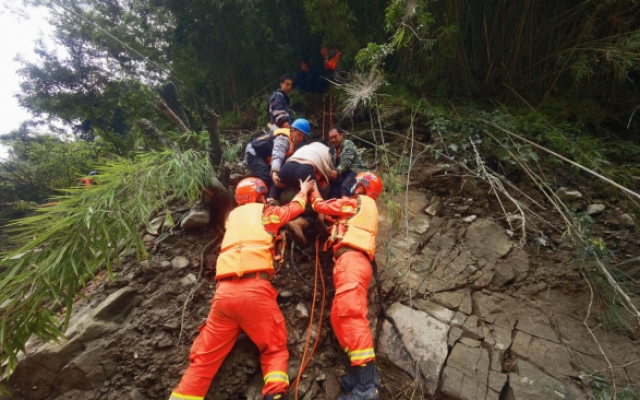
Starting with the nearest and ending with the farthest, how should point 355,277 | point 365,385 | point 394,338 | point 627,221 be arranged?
point 365,385, point 355,277, point 394,338, point 627,221

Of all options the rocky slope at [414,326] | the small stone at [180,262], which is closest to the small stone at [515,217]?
the rocky slope at [414,326]

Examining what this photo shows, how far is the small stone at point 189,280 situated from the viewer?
9.41ft

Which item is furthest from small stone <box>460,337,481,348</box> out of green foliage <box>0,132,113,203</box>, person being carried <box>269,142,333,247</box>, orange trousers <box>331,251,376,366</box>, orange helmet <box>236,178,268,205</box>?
green foliage <box>0,132,113,203</box>

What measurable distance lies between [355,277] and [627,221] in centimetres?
295

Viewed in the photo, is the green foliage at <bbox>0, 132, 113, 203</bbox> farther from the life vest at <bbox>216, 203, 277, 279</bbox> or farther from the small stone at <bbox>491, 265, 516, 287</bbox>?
the small stone at <bbox>491, 265, 516, 287</bbox>

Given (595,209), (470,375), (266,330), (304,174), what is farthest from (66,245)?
(595,209)

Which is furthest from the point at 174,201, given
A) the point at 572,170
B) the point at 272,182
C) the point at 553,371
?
the point at 572,170

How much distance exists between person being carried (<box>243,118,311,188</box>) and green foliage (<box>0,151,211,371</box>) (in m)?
1.25

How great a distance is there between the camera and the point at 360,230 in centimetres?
262

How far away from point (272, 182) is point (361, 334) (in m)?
2.15

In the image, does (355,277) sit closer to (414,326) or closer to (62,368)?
(414,326)

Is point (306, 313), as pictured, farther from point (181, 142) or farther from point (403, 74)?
point (403, 74)

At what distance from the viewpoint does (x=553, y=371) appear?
83.4 inches

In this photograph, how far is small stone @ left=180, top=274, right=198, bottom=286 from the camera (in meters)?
2.87
